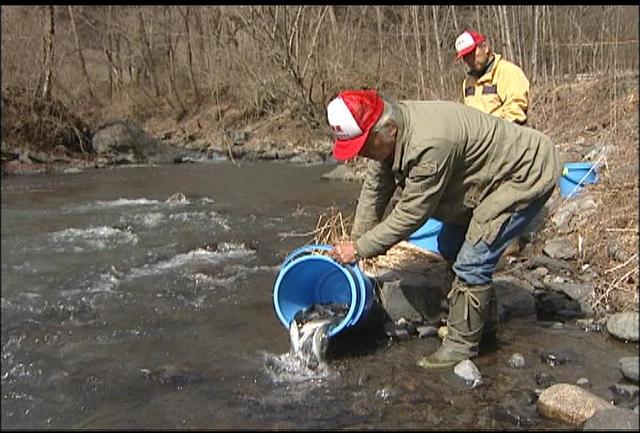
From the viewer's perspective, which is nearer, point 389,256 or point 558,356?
point 558,356

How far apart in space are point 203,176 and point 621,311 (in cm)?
888

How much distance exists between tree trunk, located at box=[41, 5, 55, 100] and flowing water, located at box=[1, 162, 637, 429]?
953 cm

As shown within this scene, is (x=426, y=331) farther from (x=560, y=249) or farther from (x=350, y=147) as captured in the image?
(x=560, y=249)

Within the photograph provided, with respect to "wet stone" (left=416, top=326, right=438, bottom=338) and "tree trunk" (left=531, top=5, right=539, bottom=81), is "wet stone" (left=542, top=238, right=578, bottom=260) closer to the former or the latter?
"wet stone" (left=416, top=326, right=438, bottom=338)

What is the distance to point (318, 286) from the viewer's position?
4.13 meters

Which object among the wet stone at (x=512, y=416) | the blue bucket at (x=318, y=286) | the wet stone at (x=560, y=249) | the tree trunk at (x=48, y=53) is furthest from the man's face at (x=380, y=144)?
the tree trunk at (x=48, y=53)

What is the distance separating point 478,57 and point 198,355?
2672 millimetres

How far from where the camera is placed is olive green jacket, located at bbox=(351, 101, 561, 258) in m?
3.02

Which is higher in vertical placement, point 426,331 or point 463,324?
point 463,324

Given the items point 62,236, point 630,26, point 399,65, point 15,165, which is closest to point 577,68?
point 630,26

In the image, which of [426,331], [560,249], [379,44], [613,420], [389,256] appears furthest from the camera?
[379,44]

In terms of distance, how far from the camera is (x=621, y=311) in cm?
404

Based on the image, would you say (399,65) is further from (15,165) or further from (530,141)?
(530,141)

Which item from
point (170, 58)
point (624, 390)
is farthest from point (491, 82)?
point (170, 58)
